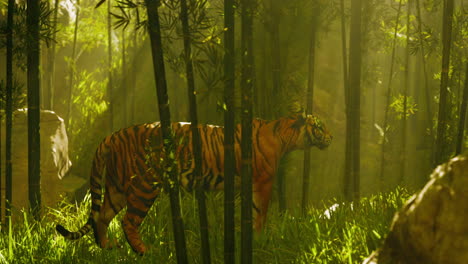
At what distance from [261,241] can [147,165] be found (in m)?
0.91

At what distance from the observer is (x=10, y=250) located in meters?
3.08

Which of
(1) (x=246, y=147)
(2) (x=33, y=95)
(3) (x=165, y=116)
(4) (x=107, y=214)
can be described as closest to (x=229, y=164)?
(1) (x=246, y=147)

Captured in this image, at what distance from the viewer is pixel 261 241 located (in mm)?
3141

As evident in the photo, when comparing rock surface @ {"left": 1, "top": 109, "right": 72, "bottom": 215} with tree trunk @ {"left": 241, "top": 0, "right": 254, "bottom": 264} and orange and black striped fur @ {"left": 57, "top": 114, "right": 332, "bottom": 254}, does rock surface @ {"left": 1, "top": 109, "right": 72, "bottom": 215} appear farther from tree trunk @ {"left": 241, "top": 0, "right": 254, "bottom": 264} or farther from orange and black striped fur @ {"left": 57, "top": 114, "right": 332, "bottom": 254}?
tree trunk @ {"left": 241, "top": 0, "right": 254, "bottom": 264}

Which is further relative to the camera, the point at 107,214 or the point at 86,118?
the point at 86,118

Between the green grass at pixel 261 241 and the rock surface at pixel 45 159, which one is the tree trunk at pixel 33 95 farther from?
the rock surface at pixel 45 159

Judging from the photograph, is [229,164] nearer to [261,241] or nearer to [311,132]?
[261,241]

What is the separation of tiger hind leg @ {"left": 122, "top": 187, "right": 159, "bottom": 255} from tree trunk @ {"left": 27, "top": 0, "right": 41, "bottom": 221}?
0.74 metres

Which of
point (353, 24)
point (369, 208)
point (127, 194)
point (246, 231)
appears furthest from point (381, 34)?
point (246, 231)

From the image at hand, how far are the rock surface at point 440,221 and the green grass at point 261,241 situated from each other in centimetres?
76

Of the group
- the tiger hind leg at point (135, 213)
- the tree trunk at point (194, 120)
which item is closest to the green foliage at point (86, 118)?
the tiger hind leg at point (135, 213)

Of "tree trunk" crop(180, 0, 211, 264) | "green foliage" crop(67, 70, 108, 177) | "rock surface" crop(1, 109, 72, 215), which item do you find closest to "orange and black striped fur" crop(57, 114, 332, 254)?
"tree trunk" crop(180, 0, 211, 264)

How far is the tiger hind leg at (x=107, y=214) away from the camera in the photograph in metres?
3.39

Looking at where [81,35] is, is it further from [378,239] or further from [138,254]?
[378,239]
